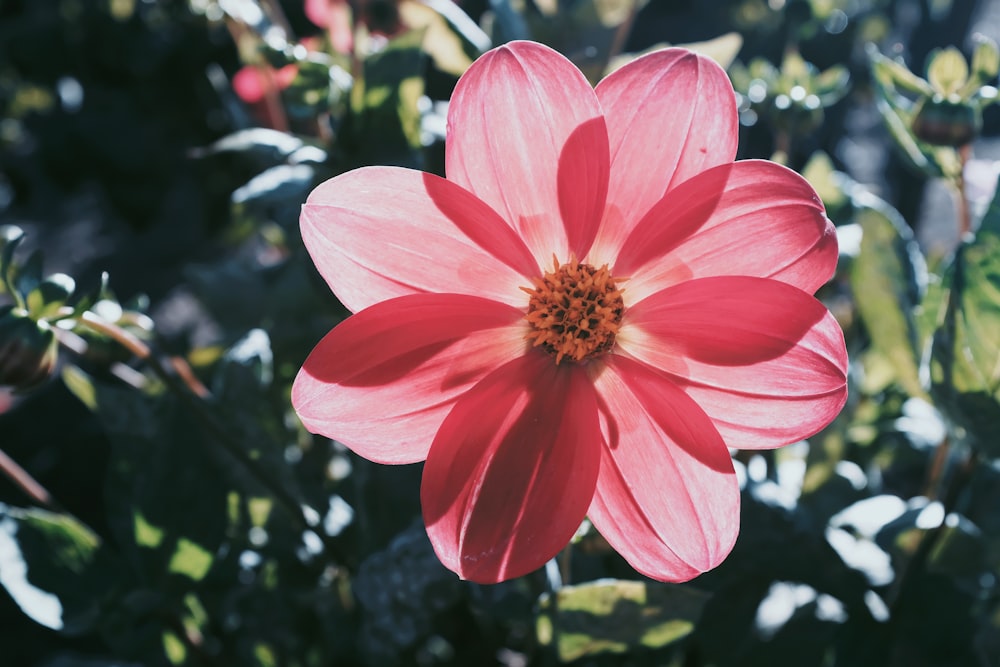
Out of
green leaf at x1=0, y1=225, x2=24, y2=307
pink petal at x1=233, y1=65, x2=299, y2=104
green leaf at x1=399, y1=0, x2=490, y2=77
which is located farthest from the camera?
pink petal at x1=233, y1=65, x2=299, y2=104

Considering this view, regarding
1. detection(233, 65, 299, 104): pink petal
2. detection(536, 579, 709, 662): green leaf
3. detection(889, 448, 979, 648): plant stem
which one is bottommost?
detection(889, 448, 979, 648): plant stem

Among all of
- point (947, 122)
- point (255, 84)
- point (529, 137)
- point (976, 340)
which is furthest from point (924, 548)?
point (255, 84)

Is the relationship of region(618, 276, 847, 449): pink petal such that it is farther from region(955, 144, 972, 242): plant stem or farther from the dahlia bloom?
region(955, 144, 972, 242): plant stem

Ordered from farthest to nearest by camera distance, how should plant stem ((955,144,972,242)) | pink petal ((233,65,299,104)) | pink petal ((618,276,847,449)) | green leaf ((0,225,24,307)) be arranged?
pink petal ((233,65,299,104)), plant stem ((955,144,972,242)), green leaf ((0,225,24,307)), pink petal ((618,276,847,449))

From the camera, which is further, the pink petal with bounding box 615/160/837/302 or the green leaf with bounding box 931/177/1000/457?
the green leaf with bounding box 931/177/1000/457

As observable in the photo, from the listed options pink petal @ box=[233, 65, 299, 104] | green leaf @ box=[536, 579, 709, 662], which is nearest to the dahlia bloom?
green leaf @ box=[536, 579, 709, 662]

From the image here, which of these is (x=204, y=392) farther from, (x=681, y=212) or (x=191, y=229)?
(x=191, y=229)

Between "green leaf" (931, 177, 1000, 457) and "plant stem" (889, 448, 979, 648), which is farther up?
"green leaf" (931, 177, 1000, 457)

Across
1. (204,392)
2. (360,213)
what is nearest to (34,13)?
(204,392)
